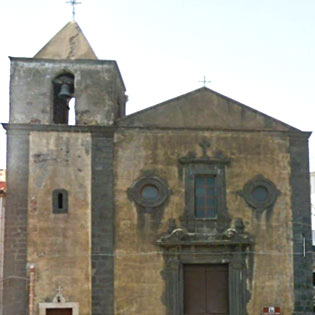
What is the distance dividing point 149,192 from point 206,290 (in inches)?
133

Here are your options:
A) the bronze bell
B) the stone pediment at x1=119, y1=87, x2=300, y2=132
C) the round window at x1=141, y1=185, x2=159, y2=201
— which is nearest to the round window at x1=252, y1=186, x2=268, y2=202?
the stone pediment at x1=119, y1=87, x2=300, y2=132

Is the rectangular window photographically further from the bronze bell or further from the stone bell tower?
the bronze bell

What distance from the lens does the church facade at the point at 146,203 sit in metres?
18.3

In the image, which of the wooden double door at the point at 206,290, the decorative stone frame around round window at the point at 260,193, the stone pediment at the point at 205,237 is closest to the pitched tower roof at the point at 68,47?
the stone pediment at the point at 205,237

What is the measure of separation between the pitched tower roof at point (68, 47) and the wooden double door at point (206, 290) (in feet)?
24.0

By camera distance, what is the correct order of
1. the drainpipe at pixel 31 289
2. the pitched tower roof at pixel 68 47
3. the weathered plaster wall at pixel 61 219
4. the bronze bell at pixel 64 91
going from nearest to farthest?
the drainpipe at pixel 31 289 < the weathered plaster wall at pixel 61 219 < the bronze bell at pixel 64 91 < the pitched tower roof at pixel 68 47

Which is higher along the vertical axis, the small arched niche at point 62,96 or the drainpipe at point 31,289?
the small arched niche at point 62,96

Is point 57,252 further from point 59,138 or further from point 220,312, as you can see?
point 220,312

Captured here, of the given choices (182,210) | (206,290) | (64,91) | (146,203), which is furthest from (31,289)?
(64,91)

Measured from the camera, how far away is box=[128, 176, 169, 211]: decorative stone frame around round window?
61.7ft

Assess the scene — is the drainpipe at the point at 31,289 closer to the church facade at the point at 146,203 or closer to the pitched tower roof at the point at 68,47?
the church facade at the point at 146,203

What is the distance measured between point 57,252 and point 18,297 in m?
1.66

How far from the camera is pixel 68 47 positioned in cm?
1980

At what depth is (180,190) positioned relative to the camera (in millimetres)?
19047
